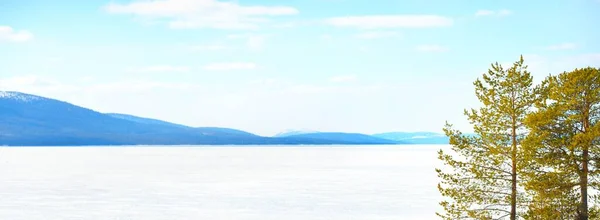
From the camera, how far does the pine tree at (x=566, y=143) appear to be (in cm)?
2308

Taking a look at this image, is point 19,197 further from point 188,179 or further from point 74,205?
point 188,179

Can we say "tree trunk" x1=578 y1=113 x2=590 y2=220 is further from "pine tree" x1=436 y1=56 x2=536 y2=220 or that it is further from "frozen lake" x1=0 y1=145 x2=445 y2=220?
"frozen lake" x1=0 y1=145 x2=445 y2=220

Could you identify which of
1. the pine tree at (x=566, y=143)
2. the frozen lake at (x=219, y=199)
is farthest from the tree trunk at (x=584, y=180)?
the frozen lake at (x=219, y=199)

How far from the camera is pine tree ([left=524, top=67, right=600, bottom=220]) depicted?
75.7 feet

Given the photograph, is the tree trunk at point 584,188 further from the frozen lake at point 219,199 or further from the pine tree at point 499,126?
the frozen lake at point 219,199

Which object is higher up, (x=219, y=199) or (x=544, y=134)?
(x=544, y=134)

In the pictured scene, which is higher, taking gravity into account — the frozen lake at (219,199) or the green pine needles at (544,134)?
the green pine needles at (544,134)

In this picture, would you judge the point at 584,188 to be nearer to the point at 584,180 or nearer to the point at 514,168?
the point at 584,180

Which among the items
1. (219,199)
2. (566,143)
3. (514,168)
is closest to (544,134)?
(566,143)

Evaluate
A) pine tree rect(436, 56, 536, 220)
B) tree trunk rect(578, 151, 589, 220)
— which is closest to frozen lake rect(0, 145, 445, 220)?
pine tree rect(436, 56, 536, 220)

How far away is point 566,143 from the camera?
75.8 ft

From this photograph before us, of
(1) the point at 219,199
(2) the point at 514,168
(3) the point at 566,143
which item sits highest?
(3) the point at 566,143

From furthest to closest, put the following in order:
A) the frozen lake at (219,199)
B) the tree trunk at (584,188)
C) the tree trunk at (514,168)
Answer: the frozen lake at (219,199), the tree trunk at (514,168), the tree trunk at (584,188)

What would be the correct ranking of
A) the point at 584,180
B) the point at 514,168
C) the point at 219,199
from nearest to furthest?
the point at 584,180 < the point at 514,168 < the point at 219,199
